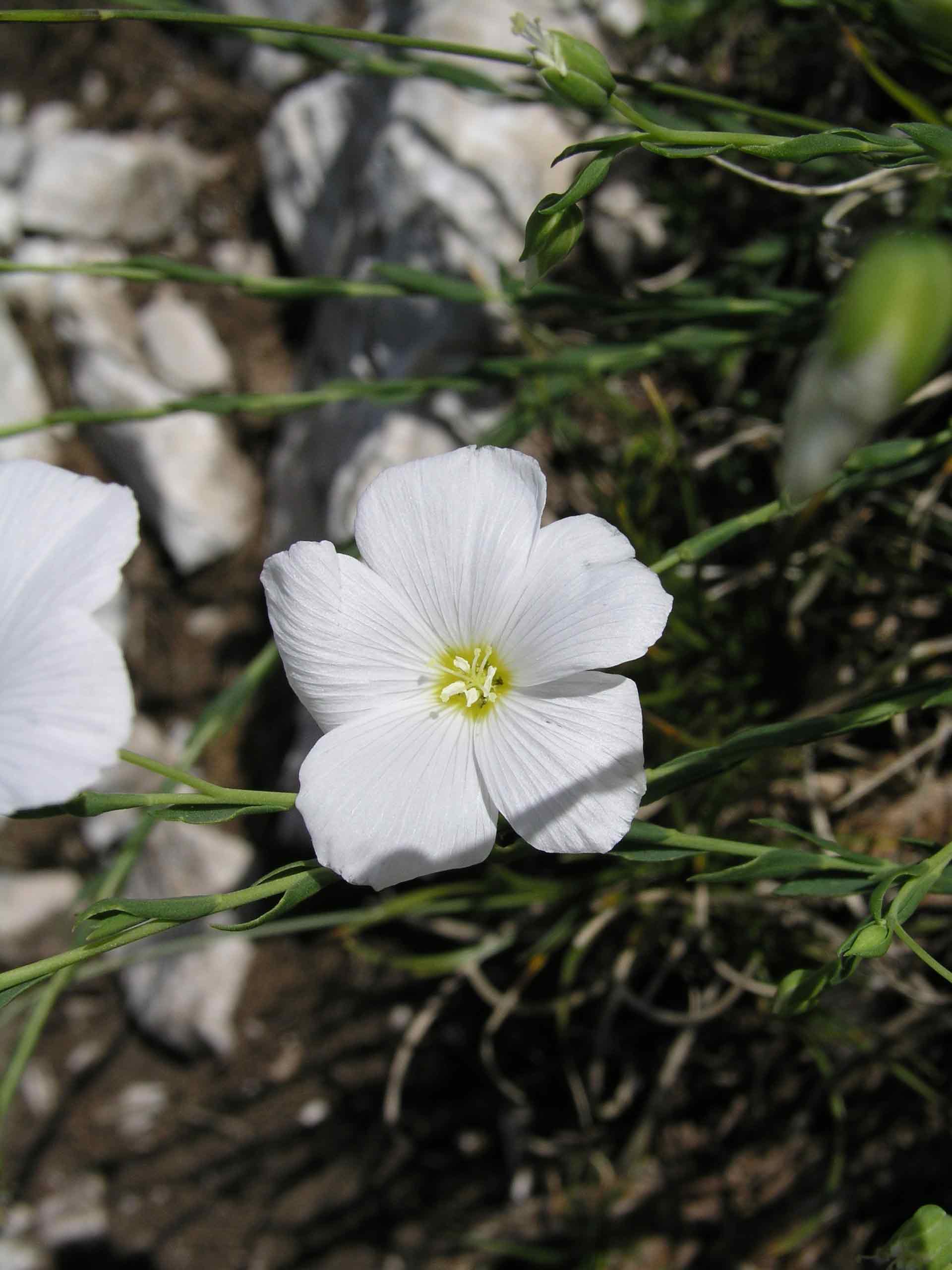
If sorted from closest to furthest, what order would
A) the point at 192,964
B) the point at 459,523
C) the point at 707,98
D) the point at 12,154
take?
the point at 459,523
the point at 707,98
the point at 192,964
the point at 12,154

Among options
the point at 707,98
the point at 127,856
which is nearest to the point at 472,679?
the point at 127,856

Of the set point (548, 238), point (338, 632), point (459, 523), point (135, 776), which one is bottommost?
point (135, 776)

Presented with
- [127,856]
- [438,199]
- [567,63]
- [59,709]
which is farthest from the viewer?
[438,199]

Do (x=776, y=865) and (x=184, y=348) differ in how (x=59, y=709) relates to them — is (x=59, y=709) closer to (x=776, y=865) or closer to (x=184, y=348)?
(x=776, y=865)

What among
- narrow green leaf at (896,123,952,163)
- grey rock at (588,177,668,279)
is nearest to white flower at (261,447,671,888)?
narrow green leaf at (896,123,952,163)

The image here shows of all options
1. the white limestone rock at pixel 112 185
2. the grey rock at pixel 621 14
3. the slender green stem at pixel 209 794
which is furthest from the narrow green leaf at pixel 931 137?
the white limestone rock at pixel 112 185

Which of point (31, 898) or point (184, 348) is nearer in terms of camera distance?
point (31, 898)

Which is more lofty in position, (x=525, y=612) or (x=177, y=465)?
(x=525, y=612)
